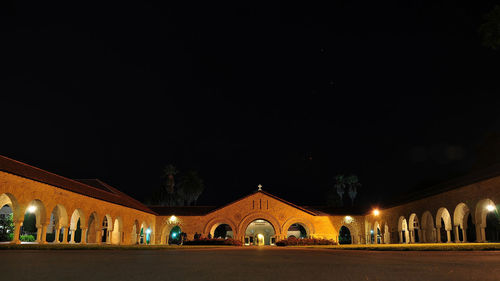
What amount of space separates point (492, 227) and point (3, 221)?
161 ft

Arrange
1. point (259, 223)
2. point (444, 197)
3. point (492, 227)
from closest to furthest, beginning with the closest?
1. point (444, 197)
2. point (492, 227)
3. point (259, 223)

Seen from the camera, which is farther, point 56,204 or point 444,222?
point 444,222

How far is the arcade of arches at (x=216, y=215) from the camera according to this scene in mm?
21667

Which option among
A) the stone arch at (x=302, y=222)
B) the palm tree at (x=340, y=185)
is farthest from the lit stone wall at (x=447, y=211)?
the palm tree at (x=340, y=185)

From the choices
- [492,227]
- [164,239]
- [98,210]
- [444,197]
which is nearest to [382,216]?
[492,227]

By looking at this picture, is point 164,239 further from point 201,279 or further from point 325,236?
point 201,279

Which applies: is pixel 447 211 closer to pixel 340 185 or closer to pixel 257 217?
pixel 257 217

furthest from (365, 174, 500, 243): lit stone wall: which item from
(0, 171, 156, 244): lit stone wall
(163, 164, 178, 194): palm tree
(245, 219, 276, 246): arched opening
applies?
(163, 164, 178, 194): palm tree

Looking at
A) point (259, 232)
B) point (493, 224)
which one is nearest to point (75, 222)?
point (259, 232)

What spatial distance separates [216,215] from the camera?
42656 mm

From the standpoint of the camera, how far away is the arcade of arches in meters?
21.7

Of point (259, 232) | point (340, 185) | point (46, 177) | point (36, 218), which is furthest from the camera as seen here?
point (340, 185)

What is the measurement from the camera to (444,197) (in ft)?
85.0

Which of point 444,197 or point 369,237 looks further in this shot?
point 369,237
